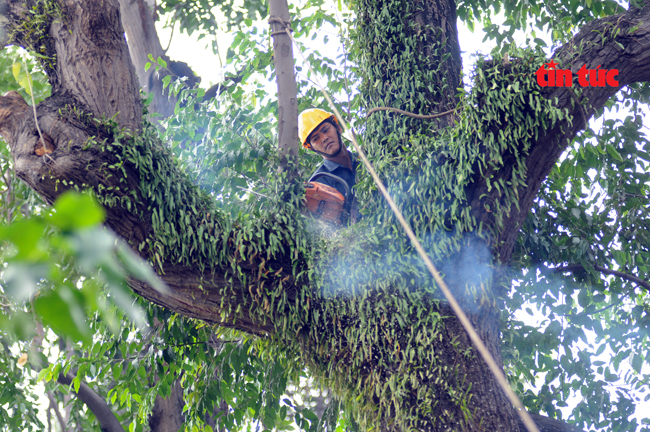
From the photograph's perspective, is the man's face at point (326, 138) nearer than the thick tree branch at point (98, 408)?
Yes

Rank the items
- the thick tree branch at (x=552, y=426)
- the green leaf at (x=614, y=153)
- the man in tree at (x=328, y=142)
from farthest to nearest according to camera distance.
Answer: the man in tree at (x=328, y=142), the green leaf at (x=614, y=153), the thick tree branch at (x=552, y=426)

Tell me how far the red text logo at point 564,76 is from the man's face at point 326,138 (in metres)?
1.88

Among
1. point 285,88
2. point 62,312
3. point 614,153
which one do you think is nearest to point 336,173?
point 285,88

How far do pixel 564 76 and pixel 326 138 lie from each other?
2007mm

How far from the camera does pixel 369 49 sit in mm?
3293

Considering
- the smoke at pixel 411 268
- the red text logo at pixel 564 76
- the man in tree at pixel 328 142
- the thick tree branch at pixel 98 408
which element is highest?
the red text logo at pixel 564 76

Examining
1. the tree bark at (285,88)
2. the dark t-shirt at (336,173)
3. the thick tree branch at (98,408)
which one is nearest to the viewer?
the tree bark at (285,88)

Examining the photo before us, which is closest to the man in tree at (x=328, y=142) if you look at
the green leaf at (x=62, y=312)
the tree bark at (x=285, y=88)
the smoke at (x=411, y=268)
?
the tree bark at (x=285, y=88)

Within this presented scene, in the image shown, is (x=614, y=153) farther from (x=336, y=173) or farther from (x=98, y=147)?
(x=98, y=147)

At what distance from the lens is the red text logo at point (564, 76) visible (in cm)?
243

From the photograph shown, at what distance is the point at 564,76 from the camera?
7.97 feet

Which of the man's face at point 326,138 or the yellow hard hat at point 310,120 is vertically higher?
the yellow hard hat at point 310,120

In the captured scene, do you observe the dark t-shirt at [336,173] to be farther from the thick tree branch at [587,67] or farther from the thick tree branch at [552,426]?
the thick tree branch at [552,426]

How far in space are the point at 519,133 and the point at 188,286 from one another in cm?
181
